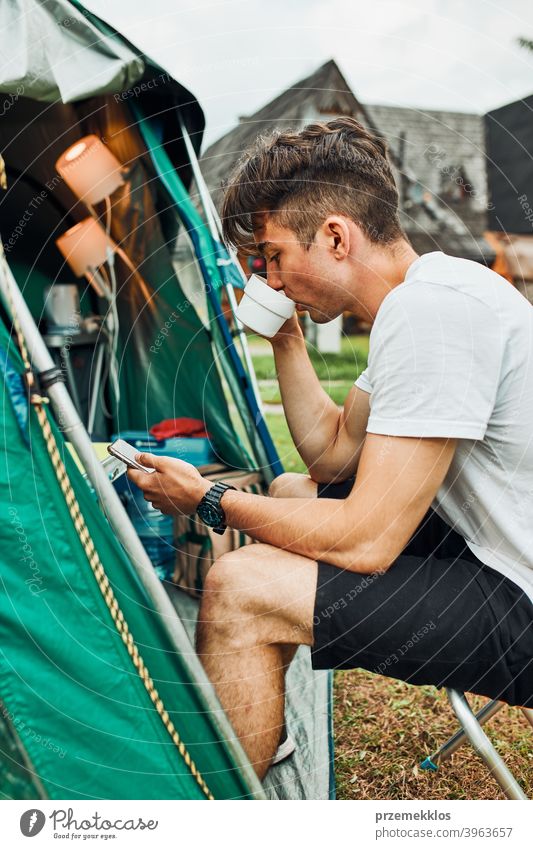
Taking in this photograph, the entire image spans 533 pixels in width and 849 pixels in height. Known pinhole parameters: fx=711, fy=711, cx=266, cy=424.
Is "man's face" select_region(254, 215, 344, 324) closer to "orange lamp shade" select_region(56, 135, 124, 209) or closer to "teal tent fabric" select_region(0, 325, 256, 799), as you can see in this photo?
"teal tent fabric" select_region(0, 325, 256, 799)

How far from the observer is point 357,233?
1.35 meters

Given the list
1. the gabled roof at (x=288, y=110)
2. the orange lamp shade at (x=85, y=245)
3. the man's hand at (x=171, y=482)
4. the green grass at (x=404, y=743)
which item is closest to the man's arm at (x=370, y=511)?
the man's hand at (x=171, y=482)

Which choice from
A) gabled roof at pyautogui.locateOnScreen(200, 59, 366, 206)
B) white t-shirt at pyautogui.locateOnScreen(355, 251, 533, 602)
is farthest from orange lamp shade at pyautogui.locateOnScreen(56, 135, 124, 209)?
gabled roof at pyautogui.locateOnScreen(200, 59, 366, 206)

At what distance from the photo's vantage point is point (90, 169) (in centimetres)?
246

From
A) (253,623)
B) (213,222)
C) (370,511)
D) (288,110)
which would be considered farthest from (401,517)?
(288,110)

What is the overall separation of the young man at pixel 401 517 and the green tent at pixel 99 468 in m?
0.12

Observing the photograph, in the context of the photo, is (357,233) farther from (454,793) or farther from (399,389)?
(454,793)

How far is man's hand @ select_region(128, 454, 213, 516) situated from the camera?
1.30m

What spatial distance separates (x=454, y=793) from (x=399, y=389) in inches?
37.5

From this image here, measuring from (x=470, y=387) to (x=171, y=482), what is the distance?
0.56 metres

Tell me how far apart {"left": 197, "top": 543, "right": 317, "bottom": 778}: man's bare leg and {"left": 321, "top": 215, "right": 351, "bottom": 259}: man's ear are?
1.90 feet

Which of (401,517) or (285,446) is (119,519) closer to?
(401,517)

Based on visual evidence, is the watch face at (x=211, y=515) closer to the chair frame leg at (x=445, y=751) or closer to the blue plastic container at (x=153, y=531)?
the chair frame leg at (x=445, y=751)
